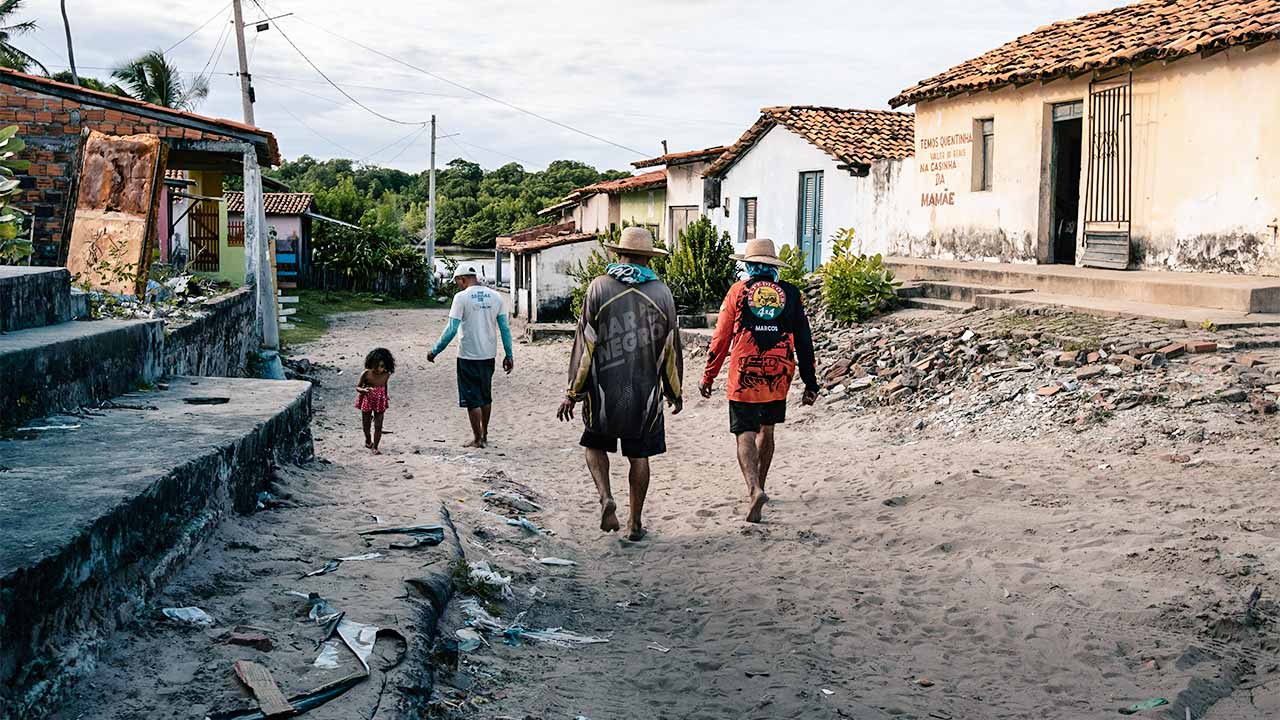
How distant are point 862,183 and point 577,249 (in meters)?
10.3

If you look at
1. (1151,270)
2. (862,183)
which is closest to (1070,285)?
(1151,270)

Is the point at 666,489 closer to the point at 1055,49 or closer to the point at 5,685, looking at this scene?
the point at 5,685

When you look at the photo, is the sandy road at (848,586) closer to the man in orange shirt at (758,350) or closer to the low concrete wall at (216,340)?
the man in orange shirt at (758,350)

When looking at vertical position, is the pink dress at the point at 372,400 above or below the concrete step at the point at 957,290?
below

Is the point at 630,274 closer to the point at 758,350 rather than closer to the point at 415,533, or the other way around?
the point at 758,350

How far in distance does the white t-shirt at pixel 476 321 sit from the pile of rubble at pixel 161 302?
2.23 metres

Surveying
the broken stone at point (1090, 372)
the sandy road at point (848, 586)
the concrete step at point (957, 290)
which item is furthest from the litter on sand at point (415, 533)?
the concrete step at point (957, 290)

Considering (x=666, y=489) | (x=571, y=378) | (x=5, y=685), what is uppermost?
(x=571, y=378)

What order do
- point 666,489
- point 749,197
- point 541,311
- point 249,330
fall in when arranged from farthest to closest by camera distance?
1. point 541,311
2. point 749,197
3. point 249,330
4. point 666,489

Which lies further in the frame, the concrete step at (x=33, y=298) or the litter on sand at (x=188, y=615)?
the concrete step at (x=33, y=298)

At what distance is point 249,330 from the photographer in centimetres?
1423

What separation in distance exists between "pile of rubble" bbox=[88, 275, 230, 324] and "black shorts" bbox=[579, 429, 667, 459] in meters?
3.30

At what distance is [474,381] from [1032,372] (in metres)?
4.83

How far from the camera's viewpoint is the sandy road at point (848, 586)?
407 centimetres
